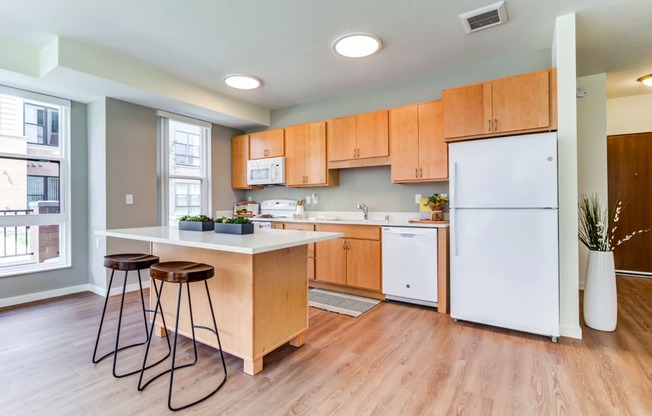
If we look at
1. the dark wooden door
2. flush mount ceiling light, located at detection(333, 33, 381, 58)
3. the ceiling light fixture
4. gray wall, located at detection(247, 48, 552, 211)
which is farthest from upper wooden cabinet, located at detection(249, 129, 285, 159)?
the dark wooden door

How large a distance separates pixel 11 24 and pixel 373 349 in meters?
3.95

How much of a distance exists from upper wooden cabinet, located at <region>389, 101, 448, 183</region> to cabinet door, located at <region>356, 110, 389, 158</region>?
77 millimetres

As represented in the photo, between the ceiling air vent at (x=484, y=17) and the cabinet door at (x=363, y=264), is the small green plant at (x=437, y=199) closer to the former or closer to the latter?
the cabinet door at (x=363, y=264)

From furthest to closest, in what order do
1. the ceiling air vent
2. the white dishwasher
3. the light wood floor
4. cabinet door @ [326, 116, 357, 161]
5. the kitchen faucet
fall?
the kitchen faucet → cabinet door @ [326, 116, 357, 161] → the white dishwasher → the ceiling air vent → the light wood floor

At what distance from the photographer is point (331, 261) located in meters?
3.92

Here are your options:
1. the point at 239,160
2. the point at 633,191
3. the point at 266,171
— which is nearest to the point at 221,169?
the point at 239,160

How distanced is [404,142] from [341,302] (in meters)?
1.92

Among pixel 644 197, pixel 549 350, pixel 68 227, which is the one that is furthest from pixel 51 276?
pixel 644 197

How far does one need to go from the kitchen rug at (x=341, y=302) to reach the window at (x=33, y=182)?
3.06m

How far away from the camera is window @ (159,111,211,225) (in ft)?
14.5

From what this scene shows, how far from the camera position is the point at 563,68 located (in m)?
2.60

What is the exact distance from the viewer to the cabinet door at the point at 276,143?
474 cm

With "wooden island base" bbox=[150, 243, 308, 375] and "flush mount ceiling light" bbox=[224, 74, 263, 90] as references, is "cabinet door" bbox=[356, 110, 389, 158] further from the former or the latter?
"wooden island base" bbox=[150, 243, 308, 375]

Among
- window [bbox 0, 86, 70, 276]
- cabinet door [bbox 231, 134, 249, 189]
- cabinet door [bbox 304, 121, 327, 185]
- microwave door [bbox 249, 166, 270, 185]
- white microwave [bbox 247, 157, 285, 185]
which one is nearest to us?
window [bbox 0, 86, 70, 276]
